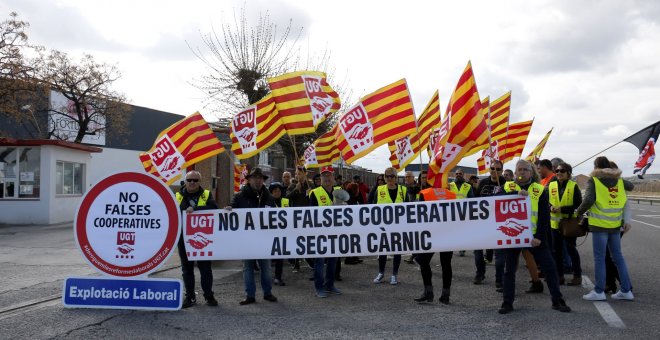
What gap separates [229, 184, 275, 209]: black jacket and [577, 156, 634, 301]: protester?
424 centimetres

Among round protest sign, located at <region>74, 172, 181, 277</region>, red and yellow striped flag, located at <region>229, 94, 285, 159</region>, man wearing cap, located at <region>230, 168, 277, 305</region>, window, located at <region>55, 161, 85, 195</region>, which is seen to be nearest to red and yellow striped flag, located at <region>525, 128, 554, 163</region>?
red and yellow striped flag, located at <region>229, 94, 285, 159</region>

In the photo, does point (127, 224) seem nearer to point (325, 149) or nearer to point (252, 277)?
point (252, 277)

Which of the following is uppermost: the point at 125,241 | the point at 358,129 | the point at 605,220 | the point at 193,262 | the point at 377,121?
the point at 377,121

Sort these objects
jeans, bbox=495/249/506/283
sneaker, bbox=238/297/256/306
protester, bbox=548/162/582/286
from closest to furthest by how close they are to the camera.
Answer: sneaker, bbox=238/297/256/306 < jeans, bbox=495/249/506/283 < protester, bbox=548/162/582/286

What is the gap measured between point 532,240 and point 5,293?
288 inches

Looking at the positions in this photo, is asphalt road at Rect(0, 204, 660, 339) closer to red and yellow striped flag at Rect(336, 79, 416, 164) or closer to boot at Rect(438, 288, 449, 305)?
boot at Rect(438, 288, 449, 305)

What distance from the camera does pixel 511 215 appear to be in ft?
22.6

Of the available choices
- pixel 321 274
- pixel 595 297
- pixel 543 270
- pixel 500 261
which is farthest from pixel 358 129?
pixel 595 297

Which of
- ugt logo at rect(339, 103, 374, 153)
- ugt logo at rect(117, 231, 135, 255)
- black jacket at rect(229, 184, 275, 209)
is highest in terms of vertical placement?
ugt logo at rect(339, 103, 374, 153)

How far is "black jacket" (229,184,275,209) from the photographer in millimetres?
7523

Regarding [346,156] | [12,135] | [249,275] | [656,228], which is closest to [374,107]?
[346,156]

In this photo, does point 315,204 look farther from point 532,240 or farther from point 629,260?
point 629,260

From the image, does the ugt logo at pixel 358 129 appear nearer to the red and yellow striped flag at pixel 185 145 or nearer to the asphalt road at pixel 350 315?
the red and yellow striped flag at pixel 185 145

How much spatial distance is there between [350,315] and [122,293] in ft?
9.14
